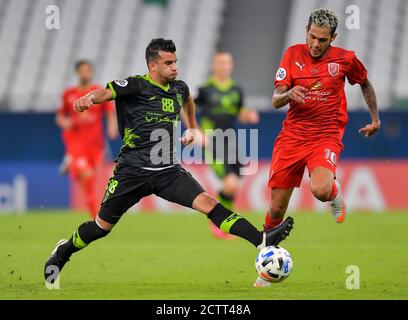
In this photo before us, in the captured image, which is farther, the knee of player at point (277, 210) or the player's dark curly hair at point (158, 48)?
the knee of player at point (277, 210)

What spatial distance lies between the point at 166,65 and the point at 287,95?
1.17m

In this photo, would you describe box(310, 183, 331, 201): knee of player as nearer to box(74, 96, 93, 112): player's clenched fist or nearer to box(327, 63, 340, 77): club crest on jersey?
box(327, 63, 340, 77): club crest on jersey

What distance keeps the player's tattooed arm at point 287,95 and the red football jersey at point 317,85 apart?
0.22 feet

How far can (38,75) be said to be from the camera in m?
24.2

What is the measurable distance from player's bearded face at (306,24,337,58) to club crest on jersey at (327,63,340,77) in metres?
0.15

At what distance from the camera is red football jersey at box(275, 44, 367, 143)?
8.52 meters

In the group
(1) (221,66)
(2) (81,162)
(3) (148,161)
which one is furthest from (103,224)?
(2) (81,162)

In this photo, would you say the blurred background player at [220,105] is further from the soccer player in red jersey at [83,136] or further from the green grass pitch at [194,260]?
the soccer player in red jersey at [83,136]

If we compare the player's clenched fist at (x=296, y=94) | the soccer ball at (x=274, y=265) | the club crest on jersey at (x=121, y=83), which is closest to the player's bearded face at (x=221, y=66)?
the club crest on jersey at (x=121, y=83)

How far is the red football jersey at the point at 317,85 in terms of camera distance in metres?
8.52

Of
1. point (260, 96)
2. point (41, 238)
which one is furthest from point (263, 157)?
point (41, 238)

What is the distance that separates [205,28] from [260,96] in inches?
112
